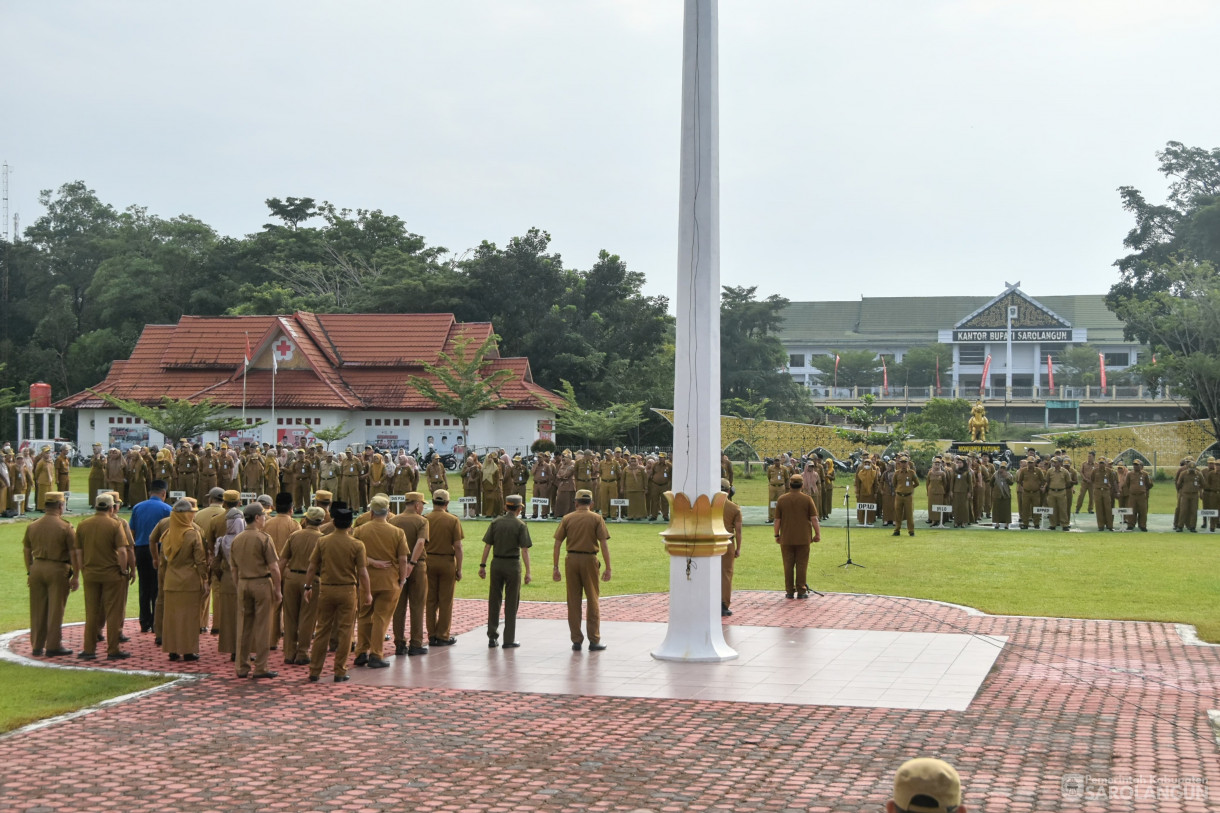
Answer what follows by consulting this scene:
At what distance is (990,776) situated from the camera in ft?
28.0

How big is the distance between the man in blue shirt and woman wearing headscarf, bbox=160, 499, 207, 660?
4.46ft

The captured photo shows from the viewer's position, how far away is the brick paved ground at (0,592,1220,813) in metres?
8.14

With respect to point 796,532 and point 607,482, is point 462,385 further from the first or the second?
point 796,532

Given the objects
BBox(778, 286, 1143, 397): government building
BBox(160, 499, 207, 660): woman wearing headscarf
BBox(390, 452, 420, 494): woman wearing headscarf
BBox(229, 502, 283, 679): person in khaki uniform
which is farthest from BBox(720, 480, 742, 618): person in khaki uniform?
BBox(778, 286, 1143, 397): government building

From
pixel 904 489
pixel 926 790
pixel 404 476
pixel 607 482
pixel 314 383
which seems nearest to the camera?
pixel 926 790

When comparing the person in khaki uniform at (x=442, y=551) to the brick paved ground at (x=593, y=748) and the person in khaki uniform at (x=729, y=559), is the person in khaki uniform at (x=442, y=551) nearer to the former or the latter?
the brick paved ground at (x=593, y=748)

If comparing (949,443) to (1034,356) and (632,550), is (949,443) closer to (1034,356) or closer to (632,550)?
→ (632,550)

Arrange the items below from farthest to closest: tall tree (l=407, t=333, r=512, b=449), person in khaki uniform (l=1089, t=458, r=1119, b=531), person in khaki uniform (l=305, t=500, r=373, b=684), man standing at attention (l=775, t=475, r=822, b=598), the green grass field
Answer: tall tree (l=407, t=333, r=512, b=449)
person in khaki uniform (l=1089, t=458, r=1119, b=531)
man standing at attention (l=775, t=475, r=822, b=598)
the green grass field
person in khaki uniform (l=305, t=500, r=373, b=684)

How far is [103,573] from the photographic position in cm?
1317

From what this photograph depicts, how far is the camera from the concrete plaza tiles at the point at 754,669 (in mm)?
11414

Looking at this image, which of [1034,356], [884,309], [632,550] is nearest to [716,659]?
[632,550]

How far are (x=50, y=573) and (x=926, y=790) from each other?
11.2 m

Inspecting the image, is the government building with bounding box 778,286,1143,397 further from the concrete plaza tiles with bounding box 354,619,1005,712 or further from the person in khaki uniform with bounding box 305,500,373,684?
the person in khaki uniform with bounding box 305,500,373,684

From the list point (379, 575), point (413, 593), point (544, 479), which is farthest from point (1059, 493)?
point (379, 575)
